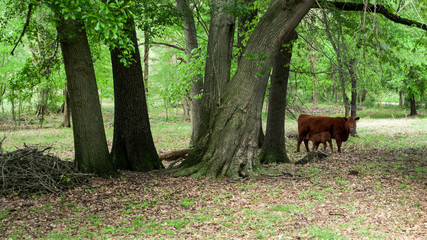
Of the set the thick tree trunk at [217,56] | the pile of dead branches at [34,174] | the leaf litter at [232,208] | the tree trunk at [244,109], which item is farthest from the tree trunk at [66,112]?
the tree trunk at [244,109]

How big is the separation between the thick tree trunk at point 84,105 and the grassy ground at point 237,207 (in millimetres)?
495

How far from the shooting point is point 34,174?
7.25 meters

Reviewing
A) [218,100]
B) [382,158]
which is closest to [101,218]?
[218,100]

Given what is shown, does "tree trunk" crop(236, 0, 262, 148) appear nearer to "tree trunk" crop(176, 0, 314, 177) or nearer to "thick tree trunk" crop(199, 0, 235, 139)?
"thick tree trunk" crop(199, 0, 235, 139)

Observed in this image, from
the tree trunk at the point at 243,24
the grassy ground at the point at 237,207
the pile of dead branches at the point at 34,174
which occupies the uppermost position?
the tree trunk at the point at 243,24

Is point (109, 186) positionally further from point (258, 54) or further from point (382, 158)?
point (382, 158)

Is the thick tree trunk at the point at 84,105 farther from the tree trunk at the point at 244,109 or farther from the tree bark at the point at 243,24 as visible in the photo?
the tree bark at the point at 243,24

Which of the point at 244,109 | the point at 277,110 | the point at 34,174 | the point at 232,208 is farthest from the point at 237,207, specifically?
the point at 277,110

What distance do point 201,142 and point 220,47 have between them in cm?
256

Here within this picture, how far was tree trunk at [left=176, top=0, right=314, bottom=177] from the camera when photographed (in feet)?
27.2

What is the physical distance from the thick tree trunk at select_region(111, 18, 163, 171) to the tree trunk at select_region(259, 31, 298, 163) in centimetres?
413

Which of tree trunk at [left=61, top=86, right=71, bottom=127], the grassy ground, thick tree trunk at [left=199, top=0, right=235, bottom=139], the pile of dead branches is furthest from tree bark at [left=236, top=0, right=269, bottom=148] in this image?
tree trunk at [left=61, top=86, right=71, bottom=127]

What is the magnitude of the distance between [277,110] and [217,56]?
3421mm

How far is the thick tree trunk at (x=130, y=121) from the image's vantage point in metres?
9.20
